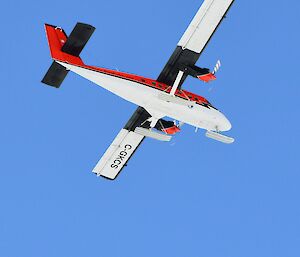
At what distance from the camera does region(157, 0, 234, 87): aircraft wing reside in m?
48.1

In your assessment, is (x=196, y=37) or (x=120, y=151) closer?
(x=196, y=37)

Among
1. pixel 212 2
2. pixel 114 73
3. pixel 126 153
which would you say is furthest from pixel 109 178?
pixel 212 2

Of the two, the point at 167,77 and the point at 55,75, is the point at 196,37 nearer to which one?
the point at 167,77

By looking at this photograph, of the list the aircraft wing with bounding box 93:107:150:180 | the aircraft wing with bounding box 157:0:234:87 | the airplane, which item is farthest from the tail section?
the aircraft wing with bounding box 93:107:150:180

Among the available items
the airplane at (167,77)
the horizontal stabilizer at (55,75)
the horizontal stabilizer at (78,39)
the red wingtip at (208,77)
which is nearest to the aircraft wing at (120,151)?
the airplane at (167,77)

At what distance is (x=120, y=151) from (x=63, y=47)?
9.08 meters

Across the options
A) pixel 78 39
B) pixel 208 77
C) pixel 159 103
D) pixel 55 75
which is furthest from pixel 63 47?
pixel 208 77

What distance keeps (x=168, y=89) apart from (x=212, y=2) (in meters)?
4.93

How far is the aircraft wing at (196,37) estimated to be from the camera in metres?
48.1

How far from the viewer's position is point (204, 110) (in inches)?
1953

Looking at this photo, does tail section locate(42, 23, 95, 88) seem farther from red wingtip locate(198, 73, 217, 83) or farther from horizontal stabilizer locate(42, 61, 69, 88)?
red wingtip locate(198, 73, 217, 83)

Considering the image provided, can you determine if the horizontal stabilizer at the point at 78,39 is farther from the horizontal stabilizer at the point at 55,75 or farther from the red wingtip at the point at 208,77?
the red wingtip at the point at 208,77

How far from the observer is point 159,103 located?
159 feet

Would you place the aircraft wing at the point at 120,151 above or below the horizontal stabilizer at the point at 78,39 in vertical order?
below
